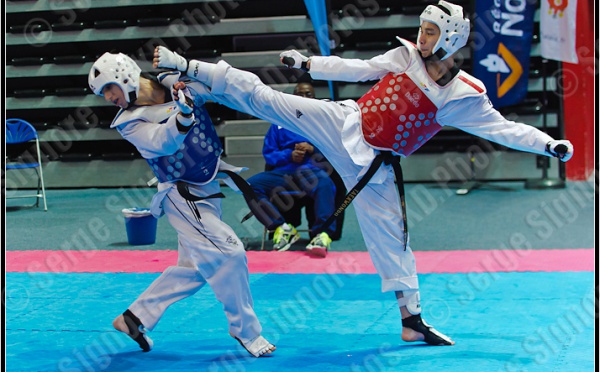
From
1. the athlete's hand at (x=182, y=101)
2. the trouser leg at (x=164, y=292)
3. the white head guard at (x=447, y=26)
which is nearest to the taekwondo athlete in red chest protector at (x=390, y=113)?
the white head guard at (x=447, y=26)

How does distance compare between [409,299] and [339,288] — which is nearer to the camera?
[409,299]

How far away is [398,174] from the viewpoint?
12.8 ft

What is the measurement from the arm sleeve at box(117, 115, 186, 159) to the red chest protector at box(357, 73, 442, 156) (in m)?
1.01

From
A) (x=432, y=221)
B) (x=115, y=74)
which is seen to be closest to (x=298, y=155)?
(x=432, y=221)

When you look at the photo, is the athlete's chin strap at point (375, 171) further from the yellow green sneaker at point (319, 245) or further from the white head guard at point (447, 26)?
the yellow green sneaker at point (319, 245)

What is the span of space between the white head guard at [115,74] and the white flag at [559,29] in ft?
23.1

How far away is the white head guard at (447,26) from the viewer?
3.64 meters

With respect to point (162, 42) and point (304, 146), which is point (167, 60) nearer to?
point (304, 146)

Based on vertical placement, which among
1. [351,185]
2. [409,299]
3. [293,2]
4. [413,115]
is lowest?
[409,299]

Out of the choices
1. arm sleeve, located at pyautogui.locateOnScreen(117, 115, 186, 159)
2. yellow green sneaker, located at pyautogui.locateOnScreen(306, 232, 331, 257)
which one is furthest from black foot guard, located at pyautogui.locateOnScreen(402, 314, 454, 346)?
yellow green sneaker, located at pyautogui.locateOnScreen(306, 232, 331, 257)

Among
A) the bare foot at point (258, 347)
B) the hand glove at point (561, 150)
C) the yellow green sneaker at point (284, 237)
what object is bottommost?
the yellow green sneaker at point (284, 237)

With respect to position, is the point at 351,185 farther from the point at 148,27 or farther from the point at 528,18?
the point at 148,27

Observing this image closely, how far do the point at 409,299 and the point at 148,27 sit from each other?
8186 mm

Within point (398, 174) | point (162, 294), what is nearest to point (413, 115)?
point (398, 174)
